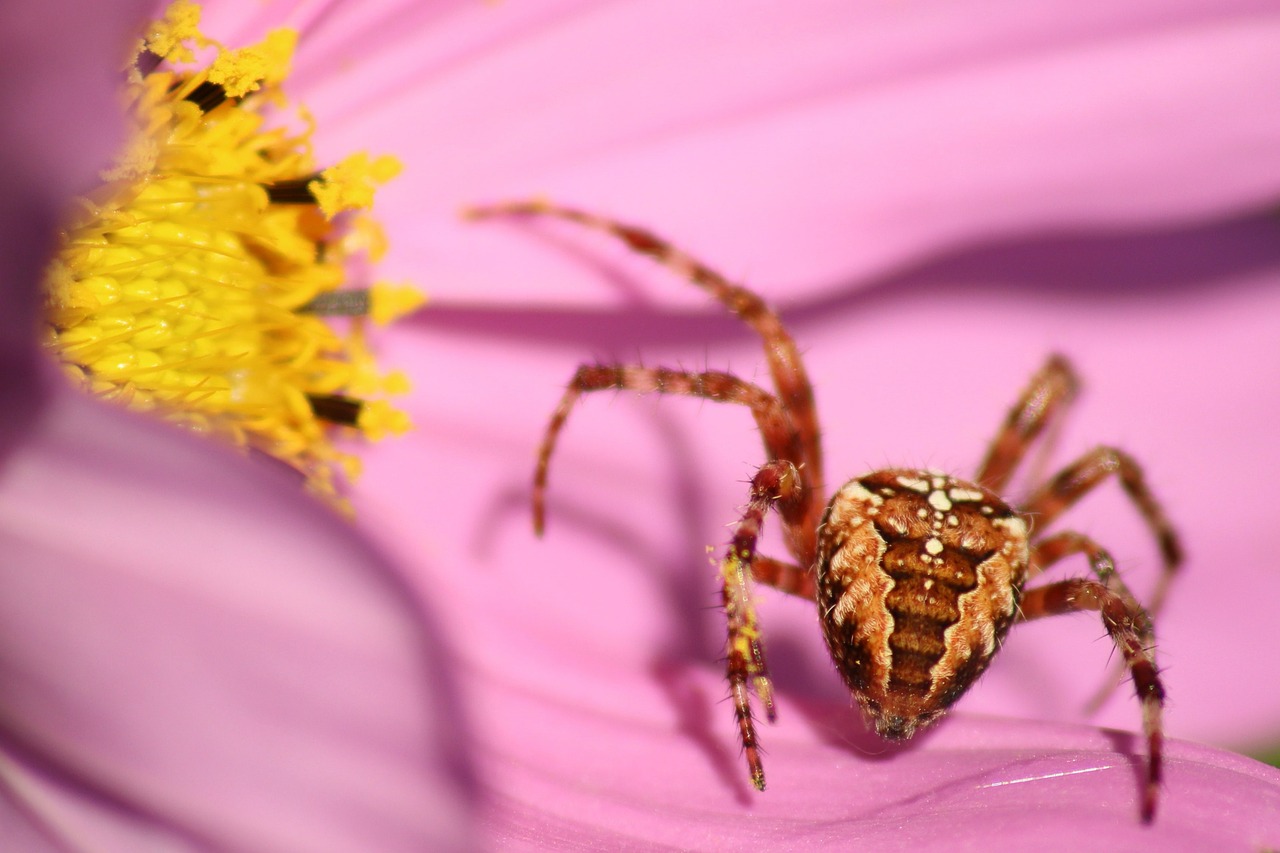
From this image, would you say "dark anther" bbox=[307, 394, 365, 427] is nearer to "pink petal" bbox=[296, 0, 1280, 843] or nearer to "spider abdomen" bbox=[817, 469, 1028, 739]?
"pink petal" bbox=[296, 0, 1280, 843]

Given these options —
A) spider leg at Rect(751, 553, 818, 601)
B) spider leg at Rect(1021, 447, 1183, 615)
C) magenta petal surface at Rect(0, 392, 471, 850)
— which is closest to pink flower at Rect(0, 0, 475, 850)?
magenta petal surface at Rect(0, 392, 471, 850)

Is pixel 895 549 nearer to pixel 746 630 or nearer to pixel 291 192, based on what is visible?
pixel 746 630

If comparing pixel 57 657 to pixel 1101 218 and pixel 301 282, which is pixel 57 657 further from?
pixel 1101 218

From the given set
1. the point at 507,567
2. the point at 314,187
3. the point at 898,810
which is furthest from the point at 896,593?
the point at 314,187

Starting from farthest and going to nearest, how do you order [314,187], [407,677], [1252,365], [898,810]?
[1252,365] < [314,187] < [898,810] < [407,677]

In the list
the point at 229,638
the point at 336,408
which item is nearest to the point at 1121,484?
the point at 336,408

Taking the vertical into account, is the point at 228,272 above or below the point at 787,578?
above
